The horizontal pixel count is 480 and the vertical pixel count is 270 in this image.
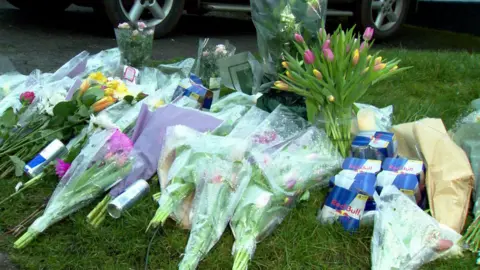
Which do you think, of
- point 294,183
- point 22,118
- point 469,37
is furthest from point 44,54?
point 469,37

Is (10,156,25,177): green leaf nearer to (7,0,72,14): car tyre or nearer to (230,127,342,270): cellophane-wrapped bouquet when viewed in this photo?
(230,127,342,270): cellophane-wrapped bouquet

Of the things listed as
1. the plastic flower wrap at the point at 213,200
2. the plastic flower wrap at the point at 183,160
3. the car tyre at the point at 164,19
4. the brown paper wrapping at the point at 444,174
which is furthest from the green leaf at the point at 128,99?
the car tyre at the point at 164,19

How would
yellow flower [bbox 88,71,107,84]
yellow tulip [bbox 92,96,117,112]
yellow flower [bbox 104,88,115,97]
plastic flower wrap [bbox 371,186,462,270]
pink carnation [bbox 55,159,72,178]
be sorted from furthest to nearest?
1. yellow flower [bbox 88,71,107,84]
2. yellow flower [bbox 104,88,115,97]
3. yellow tulip [bbox 92,96,117,112]
4. pink carnation [bbox 55,159,72,178]
5. plastic flower wrap [bbox 371,186,462,270]

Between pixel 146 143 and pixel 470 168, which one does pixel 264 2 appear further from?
pixel 470 168

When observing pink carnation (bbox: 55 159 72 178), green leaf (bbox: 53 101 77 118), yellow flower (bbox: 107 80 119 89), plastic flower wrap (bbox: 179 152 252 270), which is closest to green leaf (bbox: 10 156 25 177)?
pink carnation (bbox: 55 159 72 178)

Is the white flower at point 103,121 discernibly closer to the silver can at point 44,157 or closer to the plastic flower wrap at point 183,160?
the silver can at point 44,157

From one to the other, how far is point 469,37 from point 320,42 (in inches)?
229

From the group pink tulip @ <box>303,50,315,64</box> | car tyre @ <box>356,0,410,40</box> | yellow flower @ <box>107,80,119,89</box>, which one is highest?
pink tulip @ <box>303,50,315,64</box>

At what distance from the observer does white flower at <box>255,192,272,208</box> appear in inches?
84.6

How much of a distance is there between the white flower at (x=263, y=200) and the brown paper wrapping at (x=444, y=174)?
67cm

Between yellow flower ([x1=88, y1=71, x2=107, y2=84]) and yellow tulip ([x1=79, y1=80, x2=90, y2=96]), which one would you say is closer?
yellow tulip ([x1=79, y1=80, x2=90, y2=96])

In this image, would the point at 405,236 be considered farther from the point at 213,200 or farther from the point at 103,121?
the point at 103,121

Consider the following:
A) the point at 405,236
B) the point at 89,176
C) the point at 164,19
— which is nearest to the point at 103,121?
the point at 89,176

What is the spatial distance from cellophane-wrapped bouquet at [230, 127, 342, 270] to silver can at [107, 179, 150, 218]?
0.43 m
